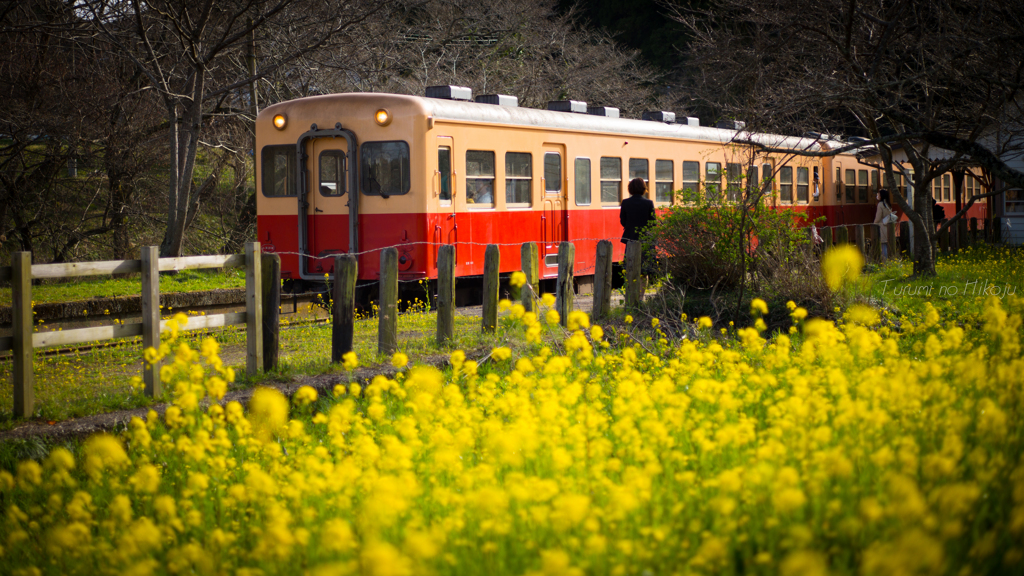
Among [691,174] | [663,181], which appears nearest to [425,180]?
[663,181]

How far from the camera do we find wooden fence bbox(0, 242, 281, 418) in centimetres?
583

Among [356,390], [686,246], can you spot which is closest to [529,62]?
[686,246]

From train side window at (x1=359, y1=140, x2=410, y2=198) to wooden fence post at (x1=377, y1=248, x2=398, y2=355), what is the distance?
13.4 ft

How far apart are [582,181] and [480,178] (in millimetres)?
2427

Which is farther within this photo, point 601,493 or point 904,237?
point 904,237

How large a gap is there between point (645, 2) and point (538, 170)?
22949mm

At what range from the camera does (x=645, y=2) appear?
112 feet

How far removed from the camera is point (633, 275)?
9.79 metres

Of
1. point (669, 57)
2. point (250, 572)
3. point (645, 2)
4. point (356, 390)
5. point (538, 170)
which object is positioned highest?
point (645, 2)

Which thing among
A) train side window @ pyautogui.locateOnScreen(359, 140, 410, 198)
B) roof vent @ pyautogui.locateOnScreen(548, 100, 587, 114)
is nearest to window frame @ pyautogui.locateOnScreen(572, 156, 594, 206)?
roof vent @ pyautogui.locateOnScreen(548, 100, 587, 114)

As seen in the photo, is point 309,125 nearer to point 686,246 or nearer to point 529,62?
point 686,246

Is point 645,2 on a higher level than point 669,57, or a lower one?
higher

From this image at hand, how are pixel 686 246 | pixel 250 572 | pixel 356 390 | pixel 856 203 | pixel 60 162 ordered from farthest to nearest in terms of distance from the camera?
pixel 856 203 → pixel 60 162 → pixel 686 246 → pixel 356 390 → pixel 250 572

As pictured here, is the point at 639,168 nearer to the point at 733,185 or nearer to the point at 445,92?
the point at 445,92
